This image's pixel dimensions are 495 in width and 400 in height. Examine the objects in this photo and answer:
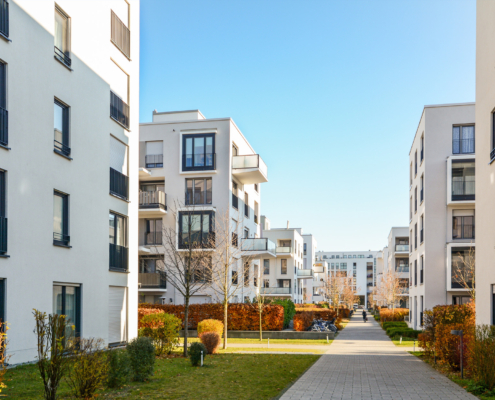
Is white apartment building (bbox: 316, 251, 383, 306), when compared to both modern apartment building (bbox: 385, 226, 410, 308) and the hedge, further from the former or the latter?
the hedge

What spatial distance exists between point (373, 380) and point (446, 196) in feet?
70.8

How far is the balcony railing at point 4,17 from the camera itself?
45.5 ft

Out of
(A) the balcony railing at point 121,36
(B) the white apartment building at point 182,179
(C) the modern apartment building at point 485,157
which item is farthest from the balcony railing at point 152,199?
(C) the modern apartment building at point 485,157

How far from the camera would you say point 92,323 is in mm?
18406

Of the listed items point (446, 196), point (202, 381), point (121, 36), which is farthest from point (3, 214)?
point (446, 196)

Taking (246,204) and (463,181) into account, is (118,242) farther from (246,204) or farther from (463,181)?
(463,181)

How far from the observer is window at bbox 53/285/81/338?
53.8 feet

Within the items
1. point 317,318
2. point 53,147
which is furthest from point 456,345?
point 317,318

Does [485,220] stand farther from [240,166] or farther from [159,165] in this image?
[159,165]

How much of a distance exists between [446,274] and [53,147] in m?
25.7

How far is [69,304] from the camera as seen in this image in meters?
17.2

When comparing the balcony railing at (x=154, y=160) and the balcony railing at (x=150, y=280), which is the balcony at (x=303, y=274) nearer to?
Result: the balcony railing at (x=150, y=280)

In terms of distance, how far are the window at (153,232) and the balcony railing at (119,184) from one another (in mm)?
13744

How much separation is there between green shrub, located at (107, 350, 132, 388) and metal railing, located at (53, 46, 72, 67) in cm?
1038
